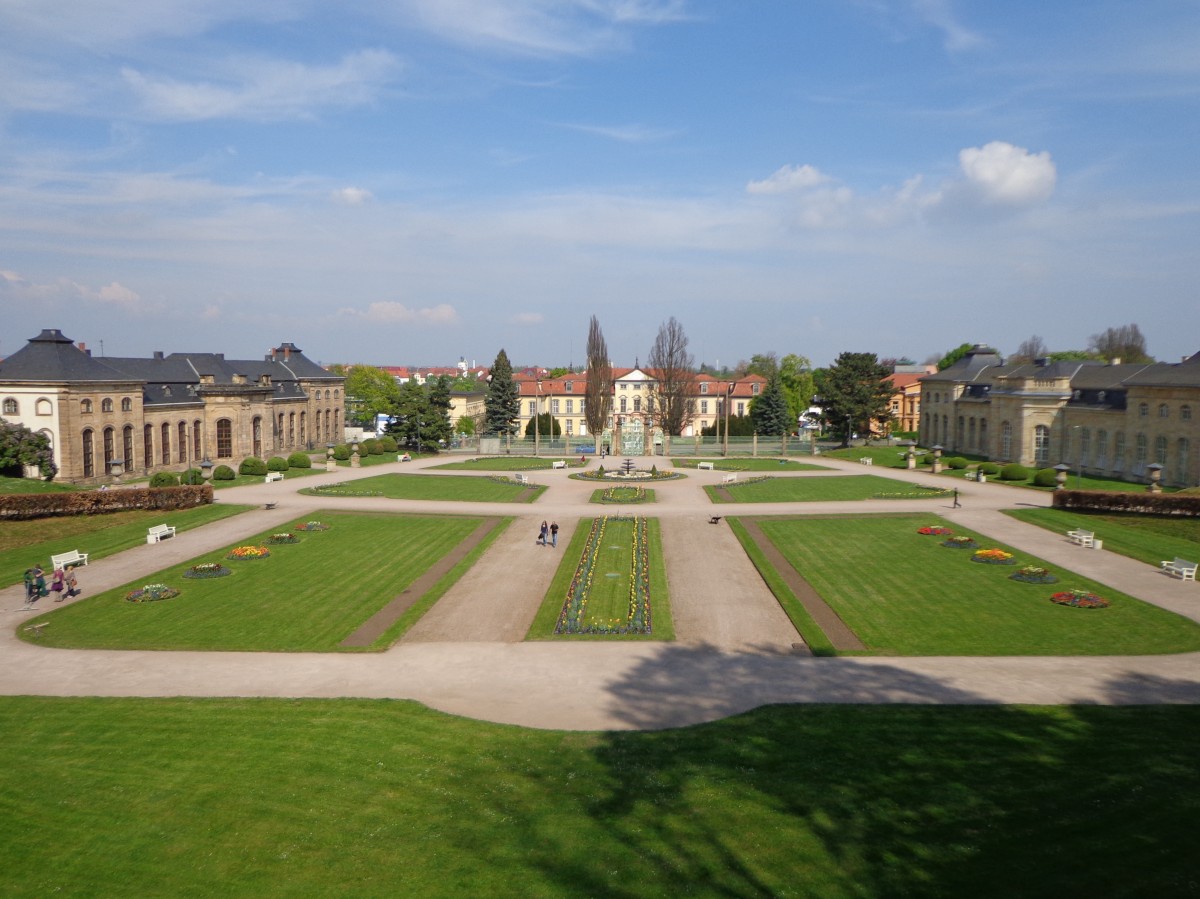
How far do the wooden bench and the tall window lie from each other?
225ft

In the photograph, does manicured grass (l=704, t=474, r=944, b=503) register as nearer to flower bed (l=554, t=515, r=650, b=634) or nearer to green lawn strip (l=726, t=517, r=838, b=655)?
green lawn strip (l=726, t=517, r=838, b=655)

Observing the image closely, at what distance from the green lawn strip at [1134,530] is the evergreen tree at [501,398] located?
63.0 meters

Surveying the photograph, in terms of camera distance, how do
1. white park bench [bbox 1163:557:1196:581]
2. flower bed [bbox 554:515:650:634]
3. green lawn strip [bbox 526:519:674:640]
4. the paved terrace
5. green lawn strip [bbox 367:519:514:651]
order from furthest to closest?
white park bench [bbox 1163:557:1196:581], flower bed [bbox 554:515:650:634], green lawn strip [bbox 526:519:674:640], green lawn strip [bbox 367:519:514:651], the paved terrace

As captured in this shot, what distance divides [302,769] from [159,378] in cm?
6244

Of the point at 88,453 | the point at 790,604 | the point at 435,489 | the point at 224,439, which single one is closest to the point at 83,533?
the point at 88,453

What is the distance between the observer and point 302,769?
17.4 metres

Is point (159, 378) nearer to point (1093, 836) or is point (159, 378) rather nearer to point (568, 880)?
point (568, 880)

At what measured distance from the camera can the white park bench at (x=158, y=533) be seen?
1672 inches

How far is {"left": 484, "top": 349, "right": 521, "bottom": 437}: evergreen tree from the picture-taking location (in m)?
99.7

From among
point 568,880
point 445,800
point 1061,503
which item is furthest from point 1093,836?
point 1061,503

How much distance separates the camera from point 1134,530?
43.2 meters

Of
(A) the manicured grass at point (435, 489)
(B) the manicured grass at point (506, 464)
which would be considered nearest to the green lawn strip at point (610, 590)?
(A) the manicured grass at point (435, 489)

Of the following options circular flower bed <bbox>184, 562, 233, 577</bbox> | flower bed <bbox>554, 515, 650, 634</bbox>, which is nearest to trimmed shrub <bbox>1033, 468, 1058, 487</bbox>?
flower bed <bbox>554, 515, 650, 634</bbox>

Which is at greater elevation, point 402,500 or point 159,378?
point 159,378
